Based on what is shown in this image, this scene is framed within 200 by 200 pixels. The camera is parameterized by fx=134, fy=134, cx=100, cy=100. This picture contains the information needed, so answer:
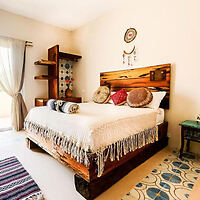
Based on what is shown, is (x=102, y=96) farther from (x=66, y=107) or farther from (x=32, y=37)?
(x=32, y=37)

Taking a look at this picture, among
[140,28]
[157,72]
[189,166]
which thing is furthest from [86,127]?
[140,28]

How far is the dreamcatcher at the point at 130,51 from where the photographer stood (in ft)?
8.97

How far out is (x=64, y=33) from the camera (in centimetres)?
407

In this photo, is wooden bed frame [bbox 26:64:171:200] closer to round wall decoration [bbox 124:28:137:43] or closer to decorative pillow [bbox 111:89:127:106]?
decorative pillow [bbox 111:89:127:106]

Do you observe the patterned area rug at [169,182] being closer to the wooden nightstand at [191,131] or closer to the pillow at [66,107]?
the wooden nightstand at [191,131]

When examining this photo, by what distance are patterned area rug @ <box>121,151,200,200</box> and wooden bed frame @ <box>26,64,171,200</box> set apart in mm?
214

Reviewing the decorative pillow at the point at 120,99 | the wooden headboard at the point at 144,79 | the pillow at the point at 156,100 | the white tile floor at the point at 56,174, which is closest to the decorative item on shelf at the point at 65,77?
the wooden headboard at the point at 144,79

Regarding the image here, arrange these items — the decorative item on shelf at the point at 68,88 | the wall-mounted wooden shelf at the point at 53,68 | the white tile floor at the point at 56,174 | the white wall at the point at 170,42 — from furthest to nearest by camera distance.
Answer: the decorative item on shelf at the point at 68,88 < the wall-mounted wooden shelf at the point at 53,68 < the white wall at the point at 170,42 < the white tile floor at the point at 56,174

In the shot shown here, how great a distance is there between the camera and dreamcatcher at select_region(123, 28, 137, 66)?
2.73 m

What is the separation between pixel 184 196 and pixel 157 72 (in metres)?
1.83

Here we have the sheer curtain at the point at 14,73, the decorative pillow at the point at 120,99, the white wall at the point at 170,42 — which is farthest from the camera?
the sheer curtain at the point at 14,73

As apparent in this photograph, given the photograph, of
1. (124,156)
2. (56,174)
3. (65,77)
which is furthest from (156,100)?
(65,77)

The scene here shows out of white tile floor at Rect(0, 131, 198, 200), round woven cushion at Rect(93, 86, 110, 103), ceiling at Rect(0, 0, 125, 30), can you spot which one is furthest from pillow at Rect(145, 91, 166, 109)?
ceiling at Rect(0, 0, 125, 30)

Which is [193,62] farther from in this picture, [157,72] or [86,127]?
[86,127]
